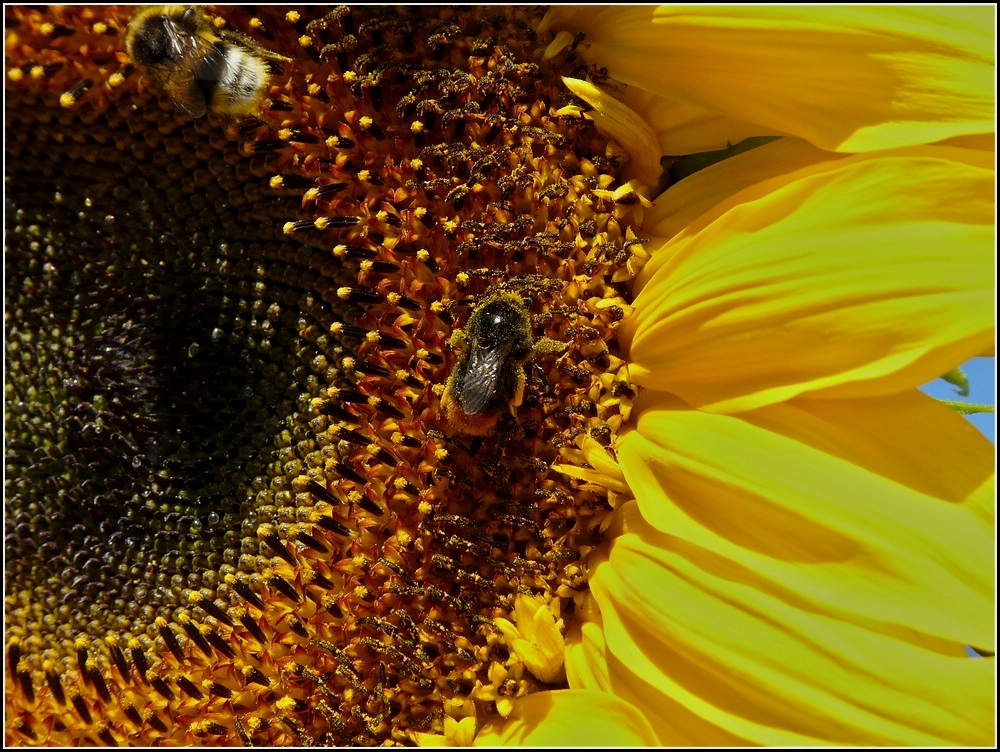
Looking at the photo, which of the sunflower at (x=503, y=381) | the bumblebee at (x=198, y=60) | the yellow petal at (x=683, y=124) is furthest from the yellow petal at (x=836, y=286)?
the bumblebee at (x=198, y=60)

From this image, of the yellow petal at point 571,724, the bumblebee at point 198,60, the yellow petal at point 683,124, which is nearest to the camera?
the yellow petal at point 571,724

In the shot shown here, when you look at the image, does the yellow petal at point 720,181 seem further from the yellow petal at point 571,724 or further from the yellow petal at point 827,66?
the yellow petal at point 571,724

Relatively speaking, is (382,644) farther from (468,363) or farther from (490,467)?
(468,363)

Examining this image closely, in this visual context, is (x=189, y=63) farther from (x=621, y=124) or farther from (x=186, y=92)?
(x=621, y=124)

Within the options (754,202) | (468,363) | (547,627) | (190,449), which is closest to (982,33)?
(754,202)

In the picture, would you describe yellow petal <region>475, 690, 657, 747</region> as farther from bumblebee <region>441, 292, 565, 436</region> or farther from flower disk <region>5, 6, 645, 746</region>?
bumblebee <region>441, 292, 565, 436</region>

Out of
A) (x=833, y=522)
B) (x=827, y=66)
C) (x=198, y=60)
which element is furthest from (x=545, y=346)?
(x=198, y=60)

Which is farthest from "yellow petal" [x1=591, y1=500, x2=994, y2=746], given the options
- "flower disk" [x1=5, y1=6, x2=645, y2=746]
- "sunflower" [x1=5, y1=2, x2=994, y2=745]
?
"flower disk" [x1=5, y1=6, x2=645, y2=746]
